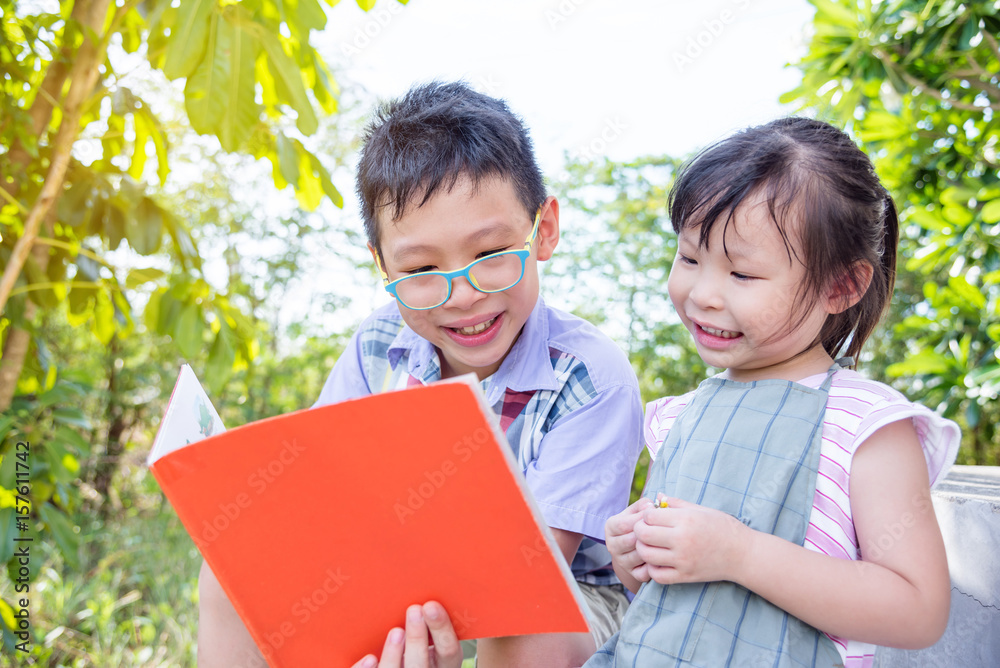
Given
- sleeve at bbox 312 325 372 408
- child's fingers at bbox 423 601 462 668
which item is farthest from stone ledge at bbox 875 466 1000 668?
sleeve at bbox 312 325 372 408

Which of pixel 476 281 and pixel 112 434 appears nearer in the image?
pixel 476 281

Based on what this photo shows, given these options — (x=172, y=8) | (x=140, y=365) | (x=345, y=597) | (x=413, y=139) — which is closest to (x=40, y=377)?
(x=172, y=8)

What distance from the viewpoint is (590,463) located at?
118 cm

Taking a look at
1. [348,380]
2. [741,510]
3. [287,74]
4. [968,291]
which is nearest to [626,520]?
[741,510]

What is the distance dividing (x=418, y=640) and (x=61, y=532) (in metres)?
1.42

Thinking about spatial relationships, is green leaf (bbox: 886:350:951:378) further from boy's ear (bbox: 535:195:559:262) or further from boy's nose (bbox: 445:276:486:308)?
boy's nose (bbox: 445:276:486:308)

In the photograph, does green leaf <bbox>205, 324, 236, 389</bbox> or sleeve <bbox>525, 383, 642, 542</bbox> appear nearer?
sleeve <bbox>525, 383, 642, 542</bbox>

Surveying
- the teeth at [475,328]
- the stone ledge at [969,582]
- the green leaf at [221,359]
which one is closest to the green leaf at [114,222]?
the green leaf at [221,359]

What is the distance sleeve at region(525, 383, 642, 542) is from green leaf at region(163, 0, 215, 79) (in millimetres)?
1041

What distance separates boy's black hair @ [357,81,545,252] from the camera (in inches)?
46.8

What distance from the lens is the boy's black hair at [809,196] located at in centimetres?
94

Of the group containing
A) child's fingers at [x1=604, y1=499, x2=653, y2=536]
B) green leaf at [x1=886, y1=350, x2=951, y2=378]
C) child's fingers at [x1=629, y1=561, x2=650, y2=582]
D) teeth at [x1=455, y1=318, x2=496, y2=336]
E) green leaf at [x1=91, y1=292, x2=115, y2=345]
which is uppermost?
green leaf at [x1=91, y1=292, x2=115, y2=345]

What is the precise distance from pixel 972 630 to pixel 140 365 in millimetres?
3776

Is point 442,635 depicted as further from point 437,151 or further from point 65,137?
point 65,137
